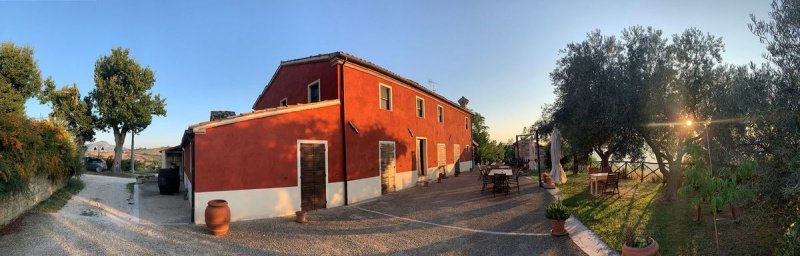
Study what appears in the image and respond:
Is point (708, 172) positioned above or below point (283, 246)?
above

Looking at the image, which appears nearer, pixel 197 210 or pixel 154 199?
pixel 197 210

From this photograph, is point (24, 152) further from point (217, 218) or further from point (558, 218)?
point (558, 218)

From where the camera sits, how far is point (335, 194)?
11961 mm

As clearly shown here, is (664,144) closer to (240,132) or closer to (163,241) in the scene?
(240,132)

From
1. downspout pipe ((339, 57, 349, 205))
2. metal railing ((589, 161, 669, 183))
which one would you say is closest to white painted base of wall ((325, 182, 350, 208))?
downspout pipe ((339, 57, 349, 205))

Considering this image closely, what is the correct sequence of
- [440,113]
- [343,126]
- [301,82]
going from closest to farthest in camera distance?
[343,126]
[301,82]
[440,113]

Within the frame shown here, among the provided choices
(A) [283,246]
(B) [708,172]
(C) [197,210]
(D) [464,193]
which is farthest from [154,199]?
(B) [708,172]

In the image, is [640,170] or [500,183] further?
[640,170]

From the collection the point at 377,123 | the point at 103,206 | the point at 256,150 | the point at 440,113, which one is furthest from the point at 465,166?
the point at 103,206

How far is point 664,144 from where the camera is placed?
10.5m

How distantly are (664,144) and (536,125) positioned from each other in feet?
48.7

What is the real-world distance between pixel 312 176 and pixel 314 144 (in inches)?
39.2

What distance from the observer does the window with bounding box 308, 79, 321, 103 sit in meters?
13.8

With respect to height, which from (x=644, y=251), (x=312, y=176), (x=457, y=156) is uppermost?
(x=457, y=156)
